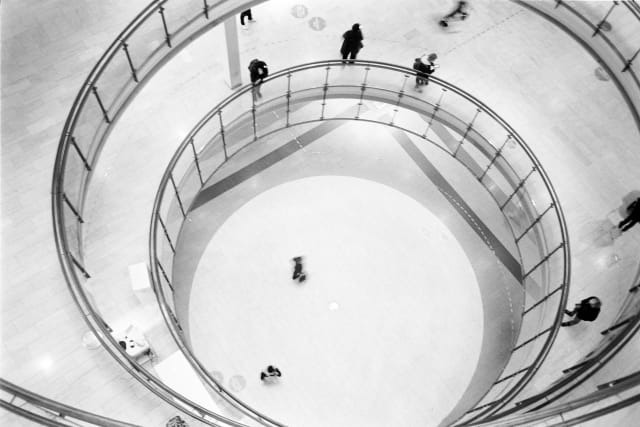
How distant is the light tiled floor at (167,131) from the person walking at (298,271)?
3636 mm

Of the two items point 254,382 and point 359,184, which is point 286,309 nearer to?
point 254,382

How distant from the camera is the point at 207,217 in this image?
12.6 metres

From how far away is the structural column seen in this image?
10453 millimetres

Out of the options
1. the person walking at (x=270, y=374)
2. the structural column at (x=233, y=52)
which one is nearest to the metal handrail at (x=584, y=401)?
the person walking at (x=270, y=374)

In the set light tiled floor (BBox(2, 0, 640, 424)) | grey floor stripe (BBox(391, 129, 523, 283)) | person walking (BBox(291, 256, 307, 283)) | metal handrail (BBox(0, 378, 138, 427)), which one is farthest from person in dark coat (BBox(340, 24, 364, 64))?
metal handrail (BBox(0, 378, 138, 427))

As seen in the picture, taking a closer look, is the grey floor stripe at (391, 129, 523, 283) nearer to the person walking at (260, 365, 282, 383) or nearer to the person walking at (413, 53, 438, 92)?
the person walking at (413, 53, 438, 92)

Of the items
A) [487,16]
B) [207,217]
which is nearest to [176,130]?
[207,217]

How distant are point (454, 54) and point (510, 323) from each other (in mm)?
6137

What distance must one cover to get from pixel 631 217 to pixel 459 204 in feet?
11.9

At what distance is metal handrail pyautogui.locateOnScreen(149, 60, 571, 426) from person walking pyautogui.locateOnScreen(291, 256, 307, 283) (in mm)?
3418

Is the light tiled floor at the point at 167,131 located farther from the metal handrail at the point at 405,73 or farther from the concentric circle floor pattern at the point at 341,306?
the concentric circle floor pattern at the point at 341,306

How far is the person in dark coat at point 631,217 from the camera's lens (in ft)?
35.0

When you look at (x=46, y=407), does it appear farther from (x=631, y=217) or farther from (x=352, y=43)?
(x=631, y=217)

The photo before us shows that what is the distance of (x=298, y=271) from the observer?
1216 centimetres
